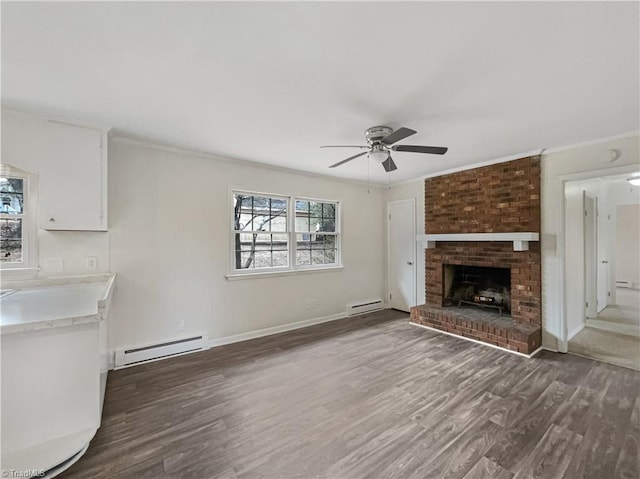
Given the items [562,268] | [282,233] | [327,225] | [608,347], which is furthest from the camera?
[327,225]

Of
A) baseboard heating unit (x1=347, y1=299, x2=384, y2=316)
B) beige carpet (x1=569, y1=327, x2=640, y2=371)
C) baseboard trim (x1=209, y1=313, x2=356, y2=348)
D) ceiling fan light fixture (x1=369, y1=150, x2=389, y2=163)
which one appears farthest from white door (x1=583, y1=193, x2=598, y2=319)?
baseboard trim (x1=209, y1=313, x2=356, y2=348)

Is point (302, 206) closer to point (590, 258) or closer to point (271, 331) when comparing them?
point (271, 331)

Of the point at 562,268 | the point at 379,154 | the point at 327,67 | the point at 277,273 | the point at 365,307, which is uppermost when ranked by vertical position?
the point at 327,67

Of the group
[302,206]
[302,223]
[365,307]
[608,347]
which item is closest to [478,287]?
[608,347]

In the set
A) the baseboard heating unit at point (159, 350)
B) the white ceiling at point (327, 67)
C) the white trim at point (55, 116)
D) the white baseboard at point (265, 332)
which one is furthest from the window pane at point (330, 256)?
the white trim at point (55, 116)

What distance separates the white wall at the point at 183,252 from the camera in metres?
3.12

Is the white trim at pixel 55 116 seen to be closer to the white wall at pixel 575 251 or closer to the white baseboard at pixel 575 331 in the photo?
the white wall at pixel 575 251

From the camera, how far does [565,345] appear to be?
3441 mm

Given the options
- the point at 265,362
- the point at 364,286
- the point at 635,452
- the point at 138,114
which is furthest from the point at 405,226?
the point at 138,114

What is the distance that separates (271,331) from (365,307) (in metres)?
1.98

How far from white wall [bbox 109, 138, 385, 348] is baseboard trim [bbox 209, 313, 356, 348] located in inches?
2.3

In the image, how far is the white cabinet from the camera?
2438 millimetres

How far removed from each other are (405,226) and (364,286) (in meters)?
1.39

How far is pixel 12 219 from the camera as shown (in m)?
2.58
